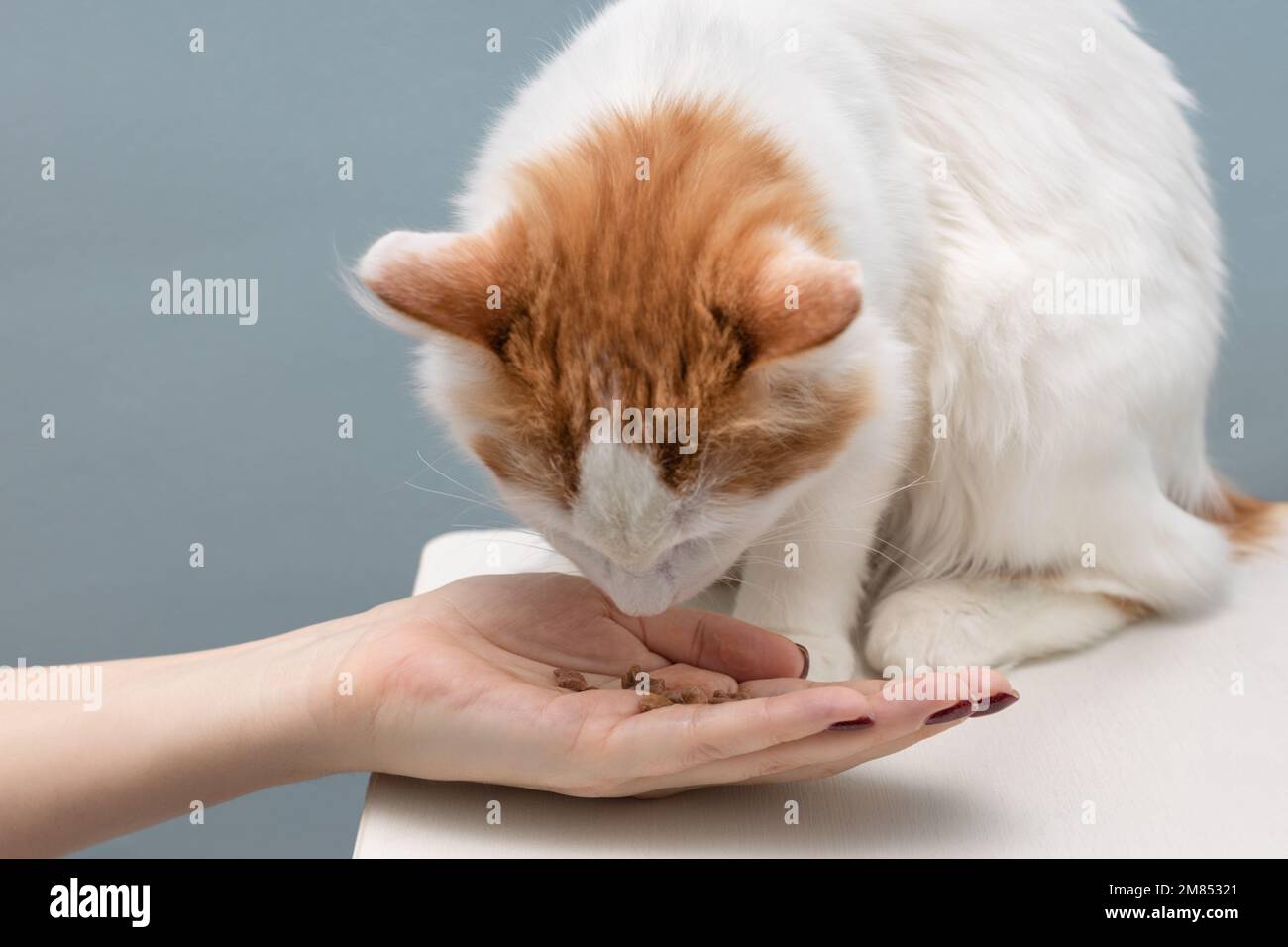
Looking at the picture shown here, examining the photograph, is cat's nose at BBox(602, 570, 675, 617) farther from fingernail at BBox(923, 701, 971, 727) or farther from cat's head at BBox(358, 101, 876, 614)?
fingernail at BBox(923, 701, 971, 727)

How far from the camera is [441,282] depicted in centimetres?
116

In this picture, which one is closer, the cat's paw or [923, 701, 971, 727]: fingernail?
[923, 701, 971, 727]: fingernail

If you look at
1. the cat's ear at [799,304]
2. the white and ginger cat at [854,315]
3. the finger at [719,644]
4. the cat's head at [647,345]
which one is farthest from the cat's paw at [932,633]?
the cat's ear at [799,304]

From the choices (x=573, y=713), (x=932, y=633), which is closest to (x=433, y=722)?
(x=573, y=713)

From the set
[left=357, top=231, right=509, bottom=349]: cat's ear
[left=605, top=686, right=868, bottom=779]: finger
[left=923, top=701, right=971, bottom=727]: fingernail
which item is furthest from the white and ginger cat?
[left=923, top=701, right=971, bottom=727]: fingernail

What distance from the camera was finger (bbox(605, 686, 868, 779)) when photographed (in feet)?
3.64

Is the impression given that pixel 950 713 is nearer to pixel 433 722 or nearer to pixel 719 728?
pixel 719 728

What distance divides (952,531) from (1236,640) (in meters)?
0.34

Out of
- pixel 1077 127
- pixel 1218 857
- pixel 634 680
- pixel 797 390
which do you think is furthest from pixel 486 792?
pixel 1077 127

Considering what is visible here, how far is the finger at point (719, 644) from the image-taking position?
4.50ft

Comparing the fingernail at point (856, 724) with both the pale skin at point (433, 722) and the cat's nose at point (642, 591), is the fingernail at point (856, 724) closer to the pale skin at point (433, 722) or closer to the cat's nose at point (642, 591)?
the pale skin at point (433, 722)

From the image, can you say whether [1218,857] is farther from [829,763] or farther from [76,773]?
[76,773]

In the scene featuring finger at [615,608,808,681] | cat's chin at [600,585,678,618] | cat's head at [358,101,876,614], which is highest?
cat's head at [358,101,876,614]

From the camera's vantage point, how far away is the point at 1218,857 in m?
1.17
